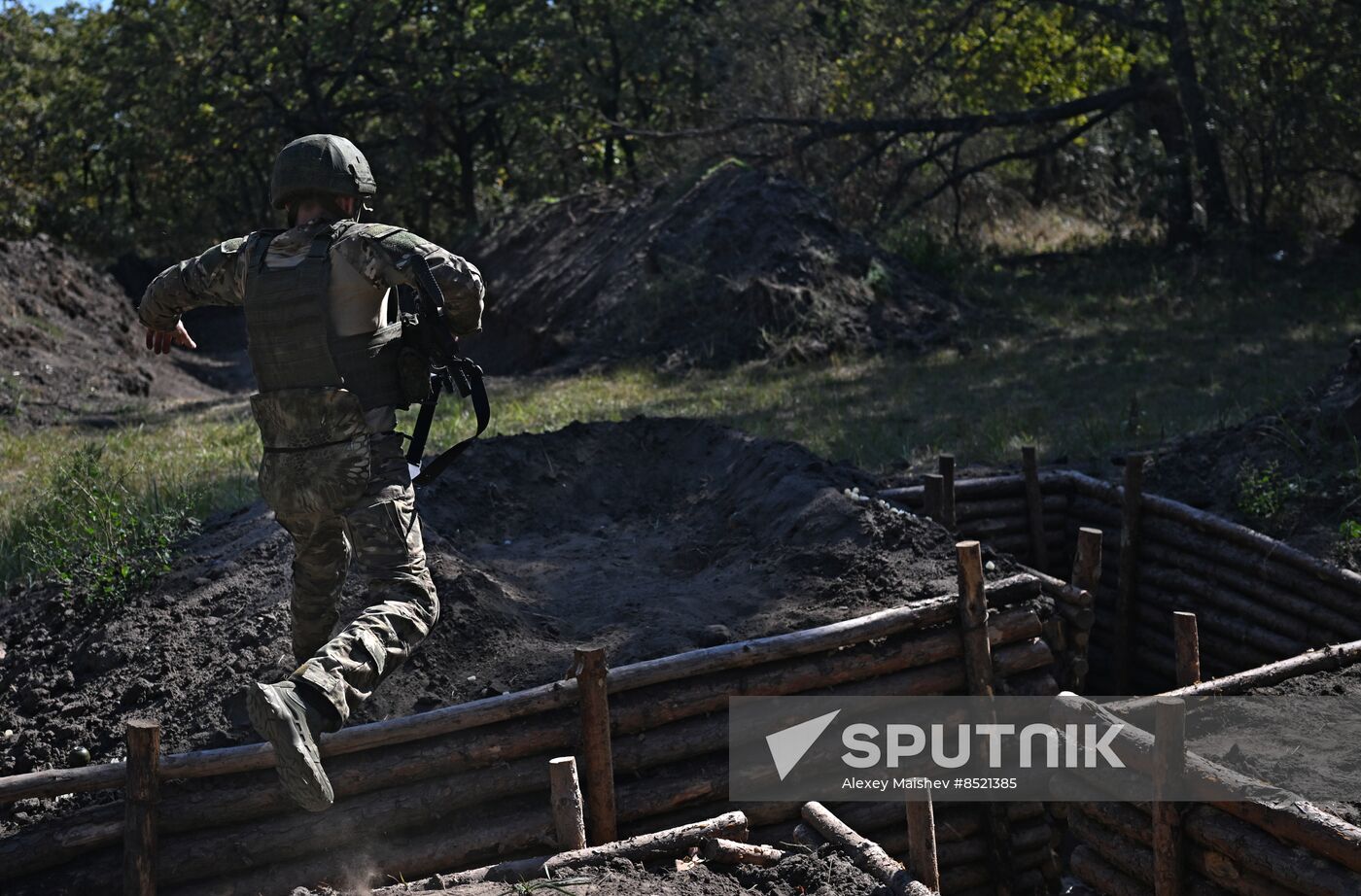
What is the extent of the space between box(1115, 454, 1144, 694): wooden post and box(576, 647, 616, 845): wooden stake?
14.4ft

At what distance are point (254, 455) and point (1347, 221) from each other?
48.8 feet

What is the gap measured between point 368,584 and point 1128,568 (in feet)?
17.1

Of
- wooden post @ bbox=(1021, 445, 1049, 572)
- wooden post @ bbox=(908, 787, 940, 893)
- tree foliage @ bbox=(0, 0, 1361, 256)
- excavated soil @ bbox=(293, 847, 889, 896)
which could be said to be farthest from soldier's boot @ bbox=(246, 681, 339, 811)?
tree foliage @ bbox=(0, 0, 1361, 256)

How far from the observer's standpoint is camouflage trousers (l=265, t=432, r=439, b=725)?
15.7 feet

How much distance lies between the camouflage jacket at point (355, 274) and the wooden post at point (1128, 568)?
4770 millimetres

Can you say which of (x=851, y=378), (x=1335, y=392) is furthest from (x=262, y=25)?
(x=1335, y=392)

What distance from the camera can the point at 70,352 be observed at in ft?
57.4

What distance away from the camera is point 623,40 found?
23062 millimetres

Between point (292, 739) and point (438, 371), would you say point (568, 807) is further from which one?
point (438, 371)

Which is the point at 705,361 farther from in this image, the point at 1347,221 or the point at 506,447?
the point at 1347,221

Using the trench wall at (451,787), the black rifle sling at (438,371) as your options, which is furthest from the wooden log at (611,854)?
the black rifle sling at (438,371)

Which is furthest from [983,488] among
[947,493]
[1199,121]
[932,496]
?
[1199,121]

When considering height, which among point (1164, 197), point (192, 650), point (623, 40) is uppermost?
point (623, 40)

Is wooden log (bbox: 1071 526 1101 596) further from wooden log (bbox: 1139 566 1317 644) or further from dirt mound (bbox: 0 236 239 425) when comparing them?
dirt mound (bbox: 0 236 239 425)
